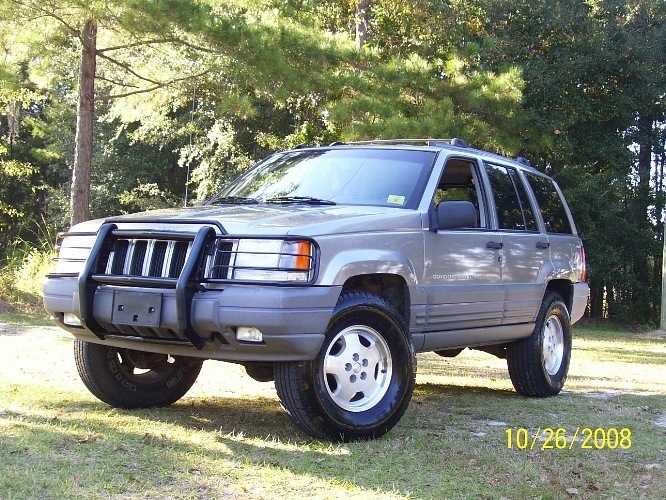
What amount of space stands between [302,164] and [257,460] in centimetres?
264

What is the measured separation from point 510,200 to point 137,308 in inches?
141

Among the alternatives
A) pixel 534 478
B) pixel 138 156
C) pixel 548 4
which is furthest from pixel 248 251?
pixel 138 156

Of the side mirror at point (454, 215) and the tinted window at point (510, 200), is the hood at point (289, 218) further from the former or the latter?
the tinted window at point (510, 200)

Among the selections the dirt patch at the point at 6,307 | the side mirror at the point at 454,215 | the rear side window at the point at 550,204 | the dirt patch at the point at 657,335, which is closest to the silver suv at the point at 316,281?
the side mirror at the point at 454,215

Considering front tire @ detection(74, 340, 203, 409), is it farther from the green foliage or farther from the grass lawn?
the green foliage

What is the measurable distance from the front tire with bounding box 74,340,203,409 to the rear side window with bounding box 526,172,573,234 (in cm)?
345

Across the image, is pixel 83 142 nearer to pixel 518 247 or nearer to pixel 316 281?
pixel 518 247

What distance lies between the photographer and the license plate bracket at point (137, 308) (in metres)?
4.89

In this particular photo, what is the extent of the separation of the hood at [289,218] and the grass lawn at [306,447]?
1265 millimetres

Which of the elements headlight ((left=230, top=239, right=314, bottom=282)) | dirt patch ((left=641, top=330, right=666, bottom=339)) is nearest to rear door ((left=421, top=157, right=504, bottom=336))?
headlight ((left=230, top=239, right=314, bottom=282))

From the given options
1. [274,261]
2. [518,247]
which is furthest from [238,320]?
[518,247]

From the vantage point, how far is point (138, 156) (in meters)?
29.6

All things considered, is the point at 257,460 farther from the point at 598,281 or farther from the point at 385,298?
the point at 598,281

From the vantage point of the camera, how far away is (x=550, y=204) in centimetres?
805
